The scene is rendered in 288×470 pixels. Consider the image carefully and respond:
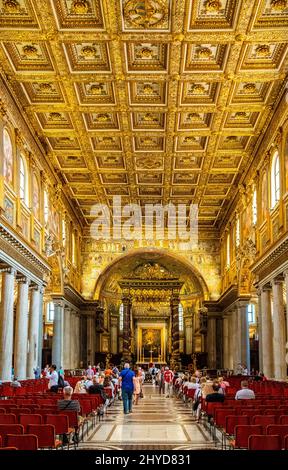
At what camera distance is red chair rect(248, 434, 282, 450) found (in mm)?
8865

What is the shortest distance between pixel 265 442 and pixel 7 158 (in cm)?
1809

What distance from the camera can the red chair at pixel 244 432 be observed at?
10.3 meters

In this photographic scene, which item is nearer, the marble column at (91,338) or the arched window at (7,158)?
the arched window at (7,158)

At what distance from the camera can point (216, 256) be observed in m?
48.5

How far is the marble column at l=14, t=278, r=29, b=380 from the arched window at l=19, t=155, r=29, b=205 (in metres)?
3.65

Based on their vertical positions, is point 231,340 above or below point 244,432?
above

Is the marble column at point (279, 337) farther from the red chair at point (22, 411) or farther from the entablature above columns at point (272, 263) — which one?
the red chair at point (22, 411)

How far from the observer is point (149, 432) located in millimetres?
16047

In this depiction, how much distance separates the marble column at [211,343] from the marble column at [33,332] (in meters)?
19.5

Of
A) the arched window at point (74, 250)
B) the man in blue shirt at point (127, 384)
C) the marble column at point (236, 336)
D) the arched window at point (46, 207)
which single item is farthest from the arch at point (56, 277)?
the man in blue shirt at point (127, 384)

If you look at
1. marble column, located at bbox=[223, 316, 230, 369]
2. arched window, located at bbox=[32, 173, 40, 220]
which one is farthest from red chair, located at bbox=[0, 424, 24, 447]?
marble column, located at bbox=[223, 316, 230, 369]

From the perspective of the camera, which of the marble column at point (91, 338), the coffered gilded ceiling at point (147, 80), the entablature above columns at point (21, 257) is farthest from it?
the marble column at point (91, 338)

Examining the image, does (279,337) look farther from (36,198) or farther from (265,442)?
(265,442)

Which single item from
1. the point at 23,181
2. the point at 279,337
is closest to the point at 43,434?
the point at 279,337
